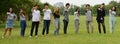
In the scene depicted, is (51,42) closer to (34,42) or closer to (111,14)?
(34,42)

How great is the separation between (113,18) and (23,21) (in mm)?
5571

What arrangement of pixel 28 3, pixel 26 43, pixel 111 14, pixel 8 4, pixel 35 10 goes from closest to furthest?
pixel 26 43 < pixel 35 10 < pixel 111 14 < pixel 8 4 < pixel 28 3

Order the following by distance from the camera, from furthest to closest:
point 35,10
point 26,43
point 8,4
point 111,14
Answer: point 8,4 < point 111,14 < point 35,10 < point 26,43

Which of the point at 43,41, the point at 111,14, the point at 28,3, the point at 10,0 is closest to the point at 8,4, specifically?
the point at 10,0

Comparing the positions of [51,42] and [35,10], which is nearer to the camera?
[51,42]

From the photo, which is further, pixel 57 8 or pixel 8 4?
pixel 8 4

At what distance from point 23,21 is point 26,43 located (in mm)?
3483

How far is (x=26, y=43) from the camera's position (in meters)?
16.8

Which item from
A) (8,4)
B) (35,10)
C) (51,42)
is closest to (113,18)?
(35,10)

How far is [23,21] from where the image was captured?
2011 cm

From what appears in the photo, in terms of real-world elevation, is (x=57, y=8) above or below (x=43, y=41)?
above

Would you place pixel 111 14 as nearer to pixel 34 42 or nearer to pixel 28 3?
pixel 34 42

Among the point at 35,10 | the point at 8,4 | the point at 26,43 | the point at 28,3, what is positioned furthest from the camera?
the point at 28,3

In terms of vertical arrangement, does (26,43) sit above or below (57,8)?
below
